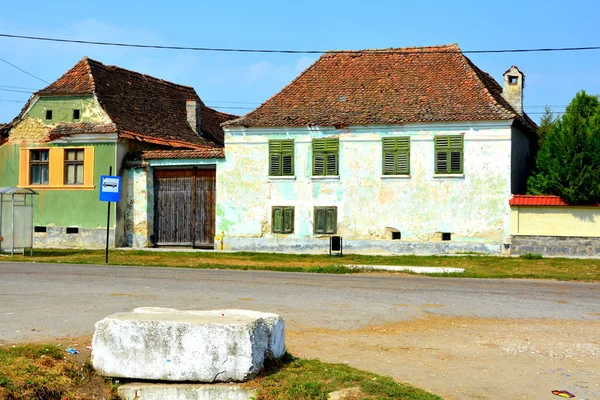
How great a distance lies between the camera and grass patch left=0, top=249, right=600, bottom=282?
22406 millimetres

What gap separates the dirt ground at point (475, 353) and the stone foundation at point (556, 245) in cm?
1631

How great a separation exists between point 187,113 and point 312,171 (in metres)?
11.3

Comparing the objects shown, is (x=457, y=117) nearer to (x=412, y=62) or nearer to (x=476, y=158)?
(x=476, y=158)

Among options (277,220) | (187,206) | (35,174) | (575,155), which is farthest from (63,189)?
(575,155)

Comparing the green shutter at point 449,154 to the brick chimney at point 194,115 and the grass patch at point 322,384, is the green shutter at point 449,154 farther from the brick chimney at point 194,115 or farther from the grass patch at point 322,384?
the grass patch at point 322,384

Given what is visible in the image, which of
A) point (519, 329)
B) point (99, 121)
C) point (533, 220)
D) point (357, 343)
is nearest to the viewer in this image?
point (357, 343)

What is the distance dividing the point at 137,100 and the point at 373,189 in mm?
12684

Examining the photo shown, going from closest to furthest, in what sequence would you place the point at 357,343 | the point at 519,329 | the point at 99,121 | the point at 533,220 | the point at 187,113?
the point at 357,343 < the point at 519,329 < the point at 533,220 < the point at 99,121 < the point at 187,113

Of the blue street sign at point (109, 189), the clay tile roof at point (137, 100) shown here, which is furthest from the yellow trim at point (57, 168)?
the blue street sign at point (109, 189)

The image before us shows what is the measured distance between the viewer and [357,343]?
995cm

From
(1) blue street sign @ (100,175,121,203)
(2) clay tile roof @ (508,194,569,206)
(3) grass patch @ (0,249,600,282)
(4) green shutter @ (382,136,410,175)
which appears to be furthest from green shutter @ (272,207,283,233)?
(2) clay tile roof @ (508,194,569,206)

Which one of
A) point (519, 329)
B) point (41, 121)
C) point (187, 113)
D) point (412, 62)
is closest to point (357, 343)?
point (519, 329)

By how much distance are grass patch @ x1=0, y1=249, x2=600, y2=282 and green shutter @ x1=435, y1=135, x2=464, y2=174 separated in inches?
133

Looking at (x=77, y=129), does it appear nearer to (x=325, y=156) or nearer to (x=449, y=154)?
(x=325, y=156)
